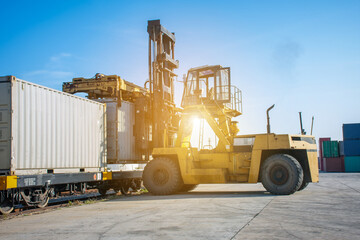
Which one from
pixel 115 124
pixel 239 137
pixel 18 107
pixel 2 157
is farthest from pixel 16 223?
pixel 239 137

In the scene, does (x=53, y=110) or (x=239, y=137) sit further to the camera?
(x=239, y=137)

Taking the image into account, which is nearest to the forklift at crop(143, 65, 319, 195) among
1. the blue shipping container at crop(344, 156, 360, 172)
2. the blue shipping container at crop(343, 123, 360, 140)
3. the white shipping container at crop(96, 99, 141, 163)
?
the white shipping container at crop(96, 99, 141, 163)

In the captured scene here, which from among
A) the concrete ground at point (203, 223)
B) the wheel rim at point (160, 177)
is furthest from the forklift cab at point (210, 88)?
the concrete ground at point (203, 223)

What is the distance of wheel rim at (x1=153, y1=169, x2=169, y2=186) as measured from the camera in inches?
562

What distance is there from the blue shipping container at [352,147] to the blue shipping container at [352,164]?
631mm

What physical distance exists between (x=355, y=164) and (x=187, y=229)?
144ft

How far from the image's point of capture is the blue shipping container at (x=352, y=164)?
44781 mm

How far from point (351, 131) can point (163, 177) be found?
36549mm

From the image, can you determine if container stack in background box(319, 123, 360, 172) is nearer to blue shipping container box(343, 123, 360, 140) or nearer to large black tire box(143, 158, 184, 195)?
blue shipping container box(343, 123, 360, 140)

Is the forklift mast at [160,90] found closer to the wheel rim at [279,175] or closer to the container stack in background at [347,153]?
the wheel rim at [279,175]

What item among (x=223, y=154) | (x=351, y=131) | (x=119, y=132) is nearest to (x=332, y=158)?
(x=351, y=131)

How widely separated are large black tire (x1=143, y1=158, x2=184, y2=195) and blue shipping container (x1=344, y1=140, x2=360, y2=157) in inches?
1442

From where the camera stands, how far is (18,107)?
10148 millimetres

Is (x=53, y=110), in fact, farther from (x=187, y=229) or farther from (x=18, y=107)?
(x=187, y=229)
